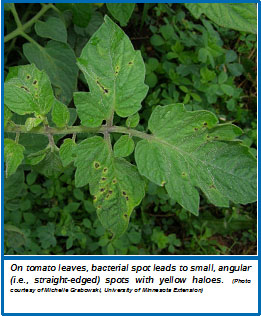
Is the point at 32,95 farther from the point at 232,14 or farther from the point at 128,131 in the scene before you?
the point at 232,14

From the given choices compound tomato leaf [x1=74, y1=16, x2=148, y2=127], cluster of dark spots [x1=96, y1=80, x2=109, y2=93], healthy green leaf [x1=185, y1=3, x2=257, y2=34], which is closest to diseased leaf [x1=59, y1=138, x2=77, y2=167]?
compound tomato leaf [x1=74, y1=16, x2=148, y2=127]

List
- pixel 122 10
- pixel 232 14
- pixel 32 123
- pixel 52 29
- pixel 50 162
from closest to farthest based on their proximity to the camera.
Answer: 1. pixel 232 14
2. pixel 32 123
3. pixel 50 162
4. pixel 122 10
5. pixel 52 29

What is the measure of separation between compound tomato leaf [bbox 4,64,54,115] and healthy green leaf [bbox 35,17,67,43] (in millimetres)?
567

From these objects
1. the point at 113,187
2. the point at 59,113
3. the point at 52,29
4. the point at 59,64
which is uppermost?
the point at 52,29

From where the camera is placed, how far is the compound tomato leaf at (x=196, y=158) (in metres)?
1.33

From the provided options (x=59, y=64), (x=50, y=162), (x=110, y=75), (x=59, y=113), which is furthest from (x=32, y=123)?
(x=59, y=64)

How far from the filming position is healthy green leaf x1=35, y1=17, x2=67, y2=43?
1.88m

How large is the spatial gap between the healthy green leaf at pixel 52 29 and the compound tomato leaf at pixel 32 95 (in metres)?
0.57

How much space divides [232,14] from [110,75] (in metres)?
0.45

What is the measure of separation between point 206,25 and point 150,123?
1.38 metres

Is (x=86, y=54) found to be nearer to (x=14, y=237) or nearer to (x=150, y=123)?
(x=150, y=123)

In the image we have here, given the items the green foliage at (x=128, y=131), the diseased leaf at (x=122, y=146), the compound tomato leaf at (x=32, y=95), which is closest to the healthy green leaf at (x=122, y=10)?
the green foliage at (x=128, y=131)

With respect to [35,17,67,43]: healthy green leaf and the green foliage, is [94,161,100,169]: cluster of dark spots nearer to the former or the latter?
the green foliage

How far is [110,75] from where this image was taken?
53.2 inches
